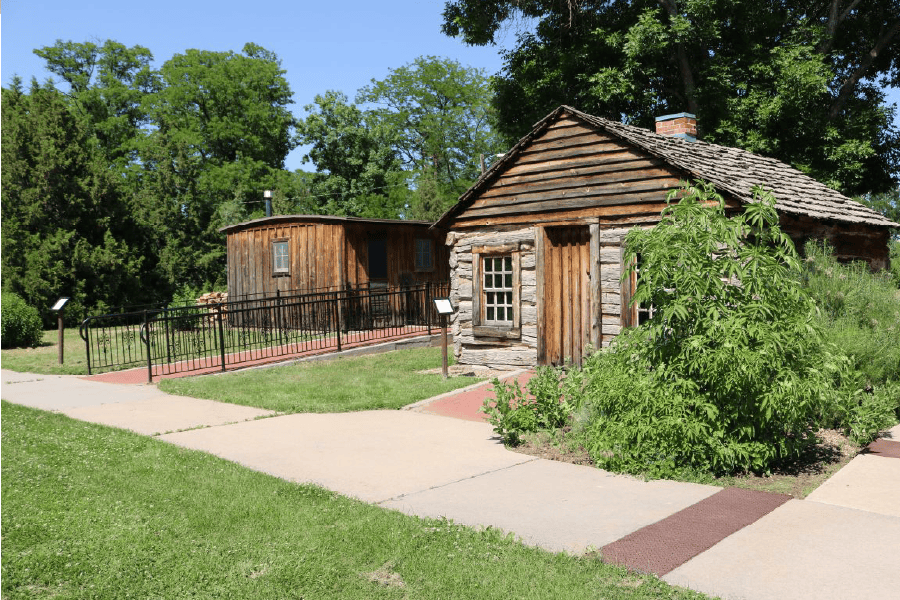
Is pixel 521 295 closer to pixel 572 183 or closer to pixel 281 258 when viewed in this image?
pixel 572 183

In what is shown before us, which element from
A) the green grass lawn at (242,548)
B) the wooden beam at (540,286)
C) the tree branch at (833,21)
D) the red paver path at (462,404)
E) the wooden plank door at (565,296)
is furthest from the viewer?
the tree branch at (833,21)

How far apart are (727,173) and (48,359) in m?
14.6

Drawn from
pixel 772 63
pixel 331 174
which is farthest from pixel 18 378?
pixel 331 174

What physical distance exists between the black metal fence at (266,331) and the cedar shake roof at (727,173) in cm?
447

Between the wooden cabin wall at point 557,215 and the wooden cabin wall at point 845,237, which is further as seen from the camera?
the wooden cabin wall at point 557,215

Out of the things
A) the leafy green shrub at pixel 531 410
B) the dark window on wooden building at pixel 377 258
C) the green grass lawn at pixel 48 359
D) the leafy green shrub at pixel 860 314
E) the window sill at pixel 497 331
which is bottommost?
the green grass lawn at pixel 48 359

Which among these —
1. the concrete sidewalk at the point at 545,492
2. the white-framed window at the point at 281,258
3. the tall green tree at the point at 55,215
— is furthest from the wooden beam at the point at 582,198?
the tall green tree at the point at 55,215

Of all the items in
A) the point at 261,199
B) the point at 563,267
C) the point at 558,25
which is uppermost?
the point at 558,25

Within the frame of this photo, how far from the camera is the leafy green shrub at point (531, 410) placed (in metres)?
8.08

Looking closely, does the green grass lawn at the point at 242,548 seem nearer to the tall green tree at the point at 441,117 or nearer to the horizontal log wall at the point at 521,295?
the horizontal log wall at the point at 521,295

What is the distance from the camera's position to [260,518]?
557 cm

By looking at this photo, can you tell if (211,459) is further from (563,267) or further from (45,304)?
(45,304)

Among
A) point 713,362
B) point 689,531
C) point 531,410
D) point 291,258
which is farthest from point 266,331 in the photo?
point 689,531

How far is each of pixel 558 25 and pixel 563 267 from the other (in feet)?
44.7
